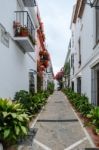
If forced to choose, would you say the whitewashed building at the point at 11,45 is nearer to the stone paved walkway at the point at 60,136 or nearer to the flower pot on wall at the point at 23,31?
the flower pot on wall at the point at 23,31

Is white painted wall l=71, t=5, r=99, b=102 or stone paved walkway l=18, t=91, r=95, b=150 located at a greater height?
white painted wall l=71, t=5, r=99, b=102

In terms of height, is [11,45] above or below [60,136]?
above

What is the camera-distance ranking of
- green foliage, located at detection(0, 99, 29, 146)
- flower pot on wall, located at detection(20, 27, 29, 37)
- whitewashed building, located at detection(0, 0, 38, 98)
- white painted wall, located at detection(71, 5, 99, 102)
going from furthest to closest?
white painted wall, located at detection(71, 5, 99, 102) < flower pot on wall, located at detection(20, 27, 29, 37) < whitewashed building, located at detection(0, 0, 38, 98) < green foliage, located at detection(0, 99, 29, 146)

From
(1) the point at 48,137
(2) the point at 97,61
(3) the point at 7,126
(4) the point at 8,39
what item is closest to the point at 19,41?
(4) the point at 8,39

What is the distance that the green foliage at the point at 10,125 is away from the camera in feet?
25.1

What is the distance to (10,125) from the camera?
25.6 ft

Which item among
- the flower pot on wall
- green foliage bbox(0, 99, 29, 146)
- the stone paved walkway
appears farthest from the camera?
the flower pot on wall

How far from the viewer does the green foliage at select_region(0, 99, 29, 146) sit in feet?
25.1

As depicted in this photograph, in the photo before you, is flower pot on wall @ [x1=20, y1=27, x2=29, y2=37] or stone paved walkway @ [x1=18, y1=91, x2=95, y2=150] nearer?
stone paved walkway @ [x1=18, y1=91, x2=95, y2=150]

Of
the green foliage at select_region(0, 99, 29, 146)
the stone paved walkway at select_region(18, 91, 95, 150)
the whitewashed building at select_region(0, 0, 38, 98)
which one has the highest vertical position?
the whitewashed building at select_region(0, 0, 38, 98)

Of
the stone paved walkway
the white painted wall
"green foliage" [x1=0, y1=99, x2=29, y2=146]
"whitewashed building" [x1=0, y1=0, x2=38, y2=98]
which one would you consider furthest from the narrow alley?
the white painted wall

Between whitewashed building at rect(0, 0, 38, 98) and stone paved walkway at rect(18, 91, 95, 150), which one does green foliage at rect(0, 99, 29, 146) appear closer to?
stone paved walkway at rect(18, 91, 95, 150)

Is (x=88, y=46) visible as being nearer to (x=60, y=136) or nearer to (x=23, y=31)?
(x=23, y=31)

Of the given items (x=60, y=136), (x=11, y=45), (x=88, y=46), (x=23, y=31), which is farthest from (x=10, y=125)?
(x=88, y=46)
